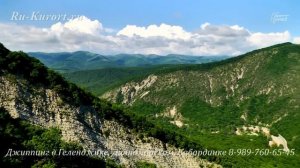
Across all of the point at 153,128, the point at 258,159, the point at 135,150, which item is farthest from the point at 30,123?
the point at 258,159

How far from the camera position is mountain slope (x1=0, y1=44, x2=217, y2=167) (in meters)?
61.2

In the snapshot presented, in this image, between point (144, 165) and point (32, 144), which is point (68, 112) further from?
point (144, 165)

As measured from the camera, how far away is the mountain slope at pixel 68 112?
61188 mm

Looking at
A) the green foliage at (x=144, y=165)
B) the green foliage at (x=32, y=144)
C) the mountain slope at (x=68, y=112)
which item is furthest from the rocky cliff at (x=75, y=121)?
the green foliage at (x=32, y=144)

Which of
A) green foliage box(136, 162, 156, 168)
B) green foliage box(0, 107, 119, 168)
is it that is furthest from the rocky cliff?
green foliage box(0, 107, 119, 168)

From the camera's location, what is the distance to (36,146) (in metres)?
53.3

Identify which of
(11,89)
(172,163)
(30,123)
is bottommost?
(172,163)

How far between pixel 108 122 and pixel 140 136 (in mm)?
6916

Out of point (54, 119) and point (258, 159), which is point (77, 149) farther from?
point (258, 159)

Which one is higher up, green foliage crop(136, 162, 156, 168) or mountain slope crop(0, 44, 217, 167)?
mountain slope crop(0, 44, 217, 167)

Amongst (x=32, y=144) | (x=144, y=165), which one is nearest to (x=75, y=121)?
(x=32, y=144)

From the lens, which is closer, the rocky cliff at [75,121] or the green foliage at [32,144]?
the green foliage at [32,144]

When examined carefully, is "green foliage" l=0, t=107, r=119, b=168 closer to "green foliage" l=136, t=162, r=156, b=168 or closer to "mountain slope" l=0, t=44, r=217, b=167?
"mountain slope" l=0, t=44, r=217, b=167

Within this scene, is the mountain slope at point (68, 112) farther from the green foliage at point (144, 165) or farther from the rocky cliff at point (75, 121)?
the green foliage at point (144, 165)
